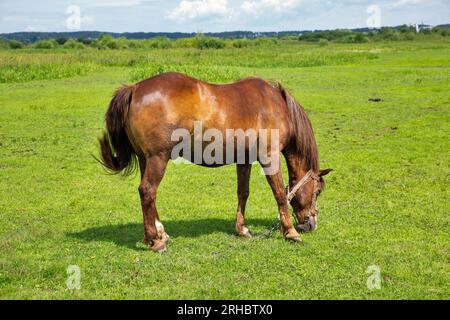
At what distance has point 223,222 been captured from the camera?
Result: 7.91 meters

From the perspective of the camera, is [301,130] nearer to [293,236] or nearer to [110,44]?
[293,236]

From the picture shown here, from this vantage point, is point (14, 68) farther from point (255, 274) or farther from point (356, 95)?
point (255, 274)

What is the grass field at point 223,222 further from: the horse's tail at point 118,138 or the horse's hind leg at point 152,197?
the horse's tail at point 118,138

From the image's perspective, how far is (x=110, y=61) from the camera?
41.3 m

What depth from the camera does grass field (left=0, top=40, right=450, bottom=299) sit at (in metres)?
5.53

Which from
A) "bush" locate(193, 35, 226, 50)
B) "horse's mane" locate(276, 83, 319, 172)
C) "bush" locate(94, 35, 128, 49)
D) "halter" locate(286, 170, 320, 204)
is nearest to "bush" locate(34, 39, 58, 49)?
"bush" locate(94, 35, 128, 49)

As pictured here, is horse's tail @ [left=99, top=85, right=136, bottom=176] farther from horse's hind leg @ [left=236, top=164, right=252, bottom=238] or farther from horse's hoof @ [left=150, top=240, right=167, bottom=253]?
horse's hind leg @ [left=236, top=164, right=252, bottom=238]

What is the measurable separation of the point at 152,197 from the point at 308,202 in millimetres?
2197

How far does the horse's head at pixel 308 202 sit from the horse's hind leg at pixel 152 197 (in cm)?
189

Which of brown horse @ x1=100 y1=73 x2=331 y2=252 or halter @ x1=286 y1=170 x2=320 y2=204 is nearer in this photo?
brown horse @ x1=100 y1=73 x2=331 y2=252

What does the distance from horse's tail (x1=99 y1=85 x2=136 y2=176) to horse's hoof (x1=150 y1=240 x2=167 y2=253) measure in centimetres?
102

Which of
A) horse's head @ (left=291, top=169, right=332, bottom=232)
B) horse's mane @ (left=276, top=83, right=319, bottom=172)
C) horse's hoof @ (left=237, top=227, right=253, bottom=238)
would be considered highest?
horse's mane @ (left=276, top=83, right=319, bottom=172)

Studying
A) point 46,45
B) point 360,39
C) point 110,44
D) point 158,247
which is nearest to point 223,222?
point 158,247
